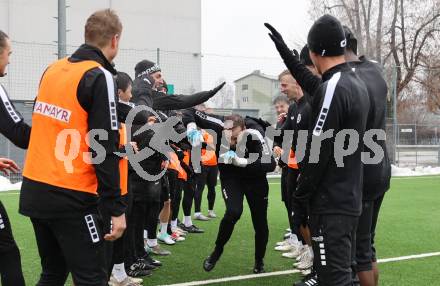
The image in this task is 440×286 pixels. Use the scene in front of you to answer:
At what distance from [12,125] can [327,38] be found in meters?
2.18

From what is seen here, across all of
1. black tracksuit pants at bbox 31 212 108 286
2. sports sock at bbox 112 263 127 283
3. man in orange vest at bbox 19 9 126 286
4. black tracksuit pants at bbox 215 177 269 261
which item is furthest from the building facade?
black tracksuit pants at bbox 31 212 108 286

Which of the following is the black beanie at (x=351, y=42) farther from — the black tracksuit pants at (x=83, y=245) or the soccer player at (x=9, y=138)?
the soccer player at (x=9, y=138)

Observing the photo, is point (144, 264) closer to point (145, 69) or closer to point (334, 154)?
point (145, 69)

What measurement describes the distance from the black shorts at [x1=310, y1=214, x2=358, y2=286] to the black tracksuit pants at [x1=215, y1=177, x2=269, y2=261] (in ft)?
8.58

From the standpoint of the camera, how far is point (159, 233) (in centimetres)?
776

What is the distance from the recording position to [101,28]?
3203mm

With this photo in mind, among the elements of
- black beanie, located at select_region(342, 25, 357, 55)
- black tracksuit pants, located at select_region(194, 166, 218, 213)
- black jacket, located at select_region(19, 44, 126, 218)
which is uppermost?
black beanie, located at select_region(342, 25, 357, 55)

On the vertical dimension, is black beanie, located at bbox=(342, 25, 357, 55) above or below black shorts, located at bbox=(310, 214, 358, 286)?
above

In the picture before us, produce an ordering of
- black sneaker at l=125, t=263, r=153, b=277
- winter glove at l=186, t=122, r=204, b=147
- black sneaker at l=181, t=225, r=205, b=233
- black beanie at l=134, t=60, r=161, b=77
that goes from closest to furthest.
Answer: black sneaker at l=125, t=263, r=153, b=277, black beanie at l=134, t=60, r=161, b=77, winter glove at l=186, t=122, r=204, b=147, black sneaker at l=181, t=225, r=205, b=233

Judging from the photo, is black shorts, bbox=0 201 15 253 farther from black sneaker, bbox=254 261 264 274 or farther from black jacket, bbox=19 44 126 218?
black sneaker, bbox=254 261 264 274

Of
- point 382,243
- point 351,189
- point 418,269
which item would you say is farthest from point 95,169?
point 382,243

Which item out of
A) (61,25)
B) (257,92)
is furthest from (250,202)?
(257,92)

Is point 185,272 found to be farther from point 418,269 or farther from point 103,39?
point 103,39

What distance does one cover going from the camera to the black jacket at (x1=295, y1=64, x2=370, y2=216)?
325cm
